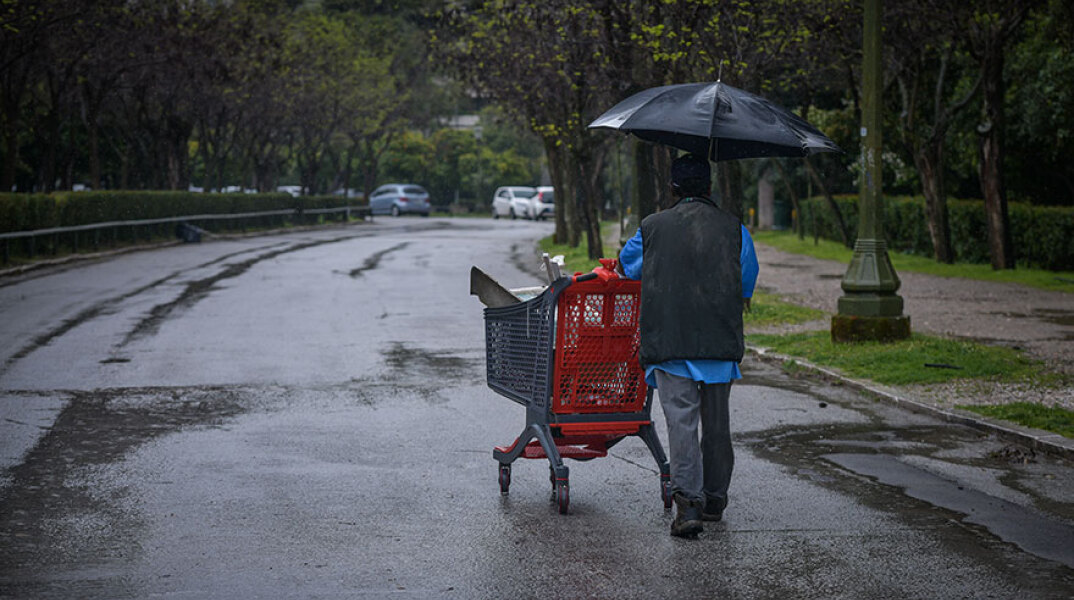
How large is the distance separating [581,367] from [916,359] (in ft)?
20.5

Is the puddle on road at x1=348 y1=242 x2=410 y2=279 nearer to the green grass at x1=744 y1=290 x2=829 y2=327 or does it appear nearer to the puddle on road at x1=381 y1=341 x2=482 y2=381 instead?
the green grass at x1=744 y1=290 x2=829 y2=327

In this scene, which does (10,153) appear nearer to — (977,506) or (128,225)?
(128,225)

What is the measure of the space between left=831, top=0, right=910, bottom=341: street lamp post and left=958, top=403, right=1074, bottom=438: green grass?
3433 mm

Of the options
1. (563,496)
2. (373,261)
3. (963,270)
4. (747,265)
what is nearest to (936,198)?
(963,270)

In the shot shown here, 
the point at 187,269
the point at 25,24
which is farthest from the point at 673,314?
the point at 25,24

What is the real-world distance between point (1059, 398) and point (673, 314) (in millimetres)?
5300

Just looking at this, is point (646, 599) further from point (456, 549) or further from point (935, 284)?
point (935, 284)

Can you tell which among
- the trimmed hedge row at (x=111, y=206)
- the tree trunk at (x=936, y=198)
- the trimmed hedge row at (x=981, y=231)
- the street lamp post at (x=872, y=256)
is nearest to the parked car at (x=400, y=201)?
the trimmed hedge row at (x=111, y=206)

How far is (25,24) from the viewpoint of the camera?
1151 inches

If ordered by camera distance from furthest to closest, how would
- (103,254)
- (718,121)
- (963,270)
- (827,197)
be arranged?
(103,254)
(827,197)
(963,270)
(718,121)

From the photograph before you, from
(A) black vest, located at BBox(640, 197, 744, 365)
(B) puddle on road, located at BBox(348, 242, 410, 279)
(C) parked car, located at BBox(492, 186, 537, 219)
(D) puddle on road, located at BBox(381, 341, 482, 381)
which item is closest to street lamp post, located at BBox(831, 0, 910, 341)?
(D) puddle on road, located at BBox(381, 341, 482, 381)

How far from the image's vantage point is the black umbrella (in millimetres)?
6523

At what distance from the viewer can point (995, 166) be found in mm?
24047

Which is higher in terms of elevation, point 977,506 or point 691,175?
A: point 691,175
